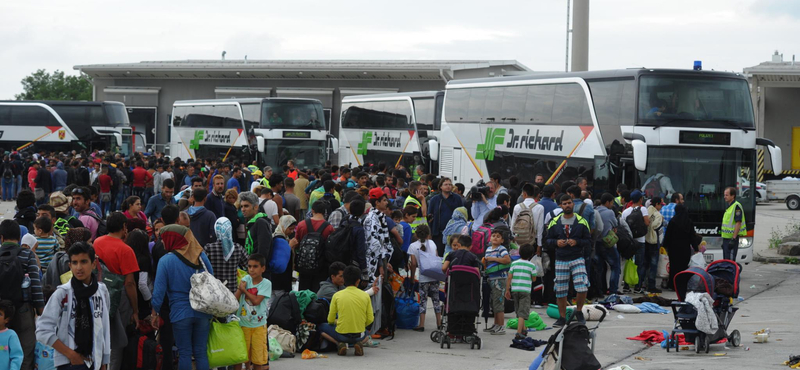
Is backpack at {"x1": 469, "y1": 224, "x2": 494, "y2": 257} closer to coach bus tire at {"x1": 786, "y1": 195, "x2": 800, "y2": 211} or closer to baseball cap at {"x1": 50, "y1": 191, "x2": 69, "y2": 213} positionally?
baseball cap at {"x1": 50, "y1": 191, "x2": 69, "y2": 213}

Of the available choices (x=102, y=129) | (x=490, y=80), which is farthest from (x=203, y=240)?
(x=102, y=129)

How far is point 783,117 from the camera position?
46875 mm

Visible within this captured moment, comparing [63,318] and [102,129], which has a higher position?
[102,129]

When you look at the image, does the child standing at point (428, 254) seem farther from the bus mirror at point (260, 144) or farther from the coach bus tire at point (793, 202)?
the coach bus tire at point (793, 202)

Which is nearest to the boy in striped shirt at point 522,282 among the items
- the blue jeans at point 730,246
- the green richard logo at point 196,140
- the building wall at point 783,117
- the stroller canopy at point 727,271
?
the stroller canopy at point 727,271

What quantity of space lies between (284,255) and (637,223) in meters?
7.47

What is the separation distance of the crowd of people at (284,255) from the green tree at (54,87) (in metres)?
102

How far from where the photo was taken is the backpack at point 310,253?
1088cm

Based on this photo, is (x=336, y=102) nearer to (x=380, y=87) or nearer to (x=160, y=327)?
(x=380, y=87)

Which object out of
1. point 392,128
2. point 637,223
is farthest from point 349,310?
point 392,128

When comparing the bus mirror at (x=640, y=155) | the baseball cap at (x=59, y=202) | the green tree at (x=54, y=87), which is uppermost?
the green tree at (x=54, y=87)

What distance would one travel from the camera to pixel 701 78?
55.9 feet

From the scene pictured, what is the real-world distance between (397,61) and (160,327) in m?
46.5

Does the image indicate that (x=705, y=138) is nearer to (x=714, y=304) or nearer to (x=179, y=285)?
(x=714, y=304)
